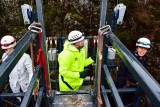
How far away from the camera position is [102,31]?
2871mm

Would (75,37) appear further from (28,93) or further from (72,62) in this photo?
(28,93)

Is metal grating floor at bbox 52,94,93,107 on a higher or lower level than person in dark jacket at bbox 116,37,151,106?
lower

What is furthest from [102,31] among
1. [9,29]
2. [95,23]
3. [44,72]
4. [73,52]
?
[9,29]

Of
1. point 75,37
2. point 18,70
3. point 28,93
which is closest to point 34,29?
point 28,93

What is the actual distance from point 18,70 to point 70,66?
804 mm

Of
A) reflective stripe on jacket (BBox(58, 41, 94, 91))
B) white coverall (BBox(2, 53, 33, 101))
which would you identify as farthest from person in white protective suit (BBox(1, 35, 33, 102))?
reflective stripe on jacket (BBox(58, 41, 94, 91))

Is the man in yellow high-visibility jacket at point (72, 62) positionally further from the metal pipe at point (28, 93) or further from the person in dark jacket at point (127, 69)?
the metal pipe at point (28, 93)

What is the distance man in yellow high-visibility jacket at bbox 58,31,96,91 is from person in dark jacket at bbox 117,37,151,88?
599 millimetres

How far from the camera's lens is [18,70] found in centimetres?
396

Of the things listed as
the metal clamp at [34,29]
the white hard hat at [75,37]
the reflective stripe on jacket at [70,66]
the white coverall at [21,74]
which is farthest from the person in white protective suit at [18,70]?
the metal clamp at [34,29]

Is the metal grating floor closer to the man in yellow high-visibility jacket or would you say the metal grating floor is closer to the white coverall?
the man in yellow high-visibility jacket

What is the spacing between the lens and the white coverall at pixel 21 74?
388 centimetres

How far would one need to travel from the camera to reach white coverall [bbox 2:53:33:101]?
3877 millimetres

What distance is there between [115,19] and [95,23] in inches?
139
